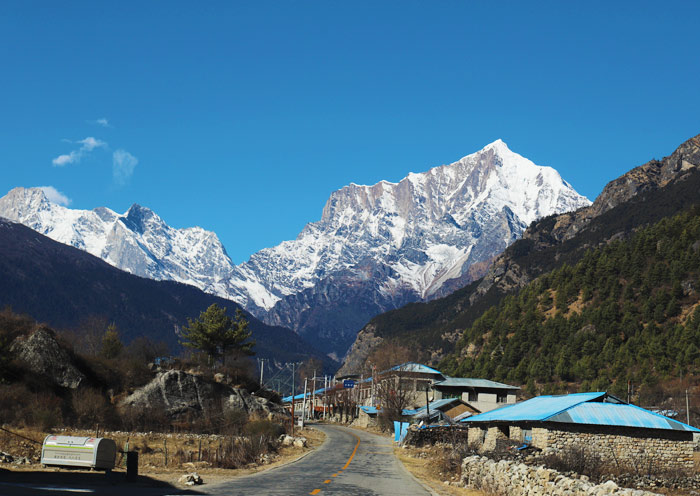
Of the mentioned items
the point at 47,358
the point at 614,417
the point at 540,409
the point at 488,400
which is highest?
the point at 47,358

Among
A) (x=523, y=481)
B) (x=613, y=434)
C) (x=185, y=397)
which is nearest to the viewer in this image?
(x=523, y=481)

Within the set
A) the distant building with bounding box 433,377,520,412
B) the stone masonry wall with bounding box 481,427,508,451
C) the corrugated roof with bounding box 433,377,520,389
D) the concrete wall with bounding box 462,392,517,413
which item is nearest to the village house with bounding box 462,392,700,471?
the stone masonry wall with bounding box 481,427,508,451

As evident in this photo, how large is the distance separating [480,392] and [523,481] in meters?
89.6

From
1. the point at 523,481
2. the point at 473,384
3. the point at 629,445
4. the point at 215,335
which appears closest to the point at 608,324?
the point at 473,384

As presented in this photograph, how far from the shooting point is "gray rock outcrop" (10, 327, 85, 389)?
229 ft

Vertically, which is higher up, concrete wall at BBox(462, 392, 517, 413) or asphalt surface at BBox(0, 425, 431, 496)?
concrete wall at BBox(462, 392, 517, 413)

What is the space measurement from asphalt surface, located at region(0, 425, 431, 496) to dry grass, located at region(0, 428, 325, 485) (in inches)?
62.7

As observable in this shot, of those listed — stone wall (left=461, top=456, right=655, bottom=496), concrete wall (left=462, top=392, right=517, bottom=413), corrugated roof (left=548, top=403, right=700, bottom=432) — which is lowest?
stone wall (left=461, top=456, right=655, bottom=496)

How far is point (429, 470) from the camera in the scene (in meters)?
43.8

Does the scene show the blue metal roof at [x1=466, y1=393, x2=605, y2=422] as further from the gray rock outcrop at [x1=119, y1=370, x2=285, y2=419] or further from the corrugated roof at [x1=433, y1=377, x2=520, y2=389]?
the corrugated roof at [x1=433, y1=377, x2=520, y2=389]

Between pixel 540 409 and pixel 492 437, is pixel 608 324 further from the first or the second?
pixel 540 409

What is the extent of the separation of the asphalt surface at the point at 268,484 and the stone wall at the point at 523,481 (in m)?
2.83

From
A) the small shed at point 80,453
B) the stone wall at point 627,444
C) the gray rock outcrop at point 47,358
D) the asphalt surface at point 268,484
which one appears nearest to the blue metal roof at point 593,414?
the stone wall at point 627,444

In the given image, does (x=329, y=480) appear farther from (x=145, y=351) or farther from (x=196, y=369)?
(x=145, y=351)
